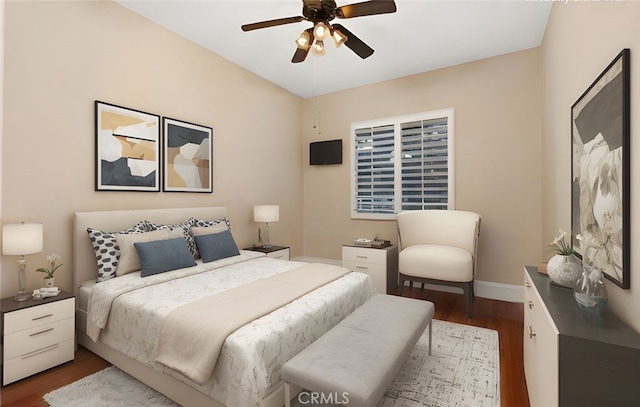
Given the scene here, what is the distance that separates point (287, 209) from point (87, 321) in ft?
10.1

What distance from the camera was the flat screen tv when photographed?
495cm

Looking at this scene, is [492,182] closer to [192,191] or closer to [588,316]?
[588,316]

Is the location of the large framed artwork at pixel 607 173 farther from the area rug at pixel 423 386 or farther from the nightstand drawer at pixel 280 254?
the nightstand drawer at pixel 280 254

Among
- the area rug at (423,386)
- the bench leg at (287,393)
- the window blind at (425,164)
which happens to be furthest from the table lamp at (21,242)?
the window blind at (425,164)

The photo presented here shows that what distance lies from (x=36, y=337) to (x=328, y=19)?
3.15 meters

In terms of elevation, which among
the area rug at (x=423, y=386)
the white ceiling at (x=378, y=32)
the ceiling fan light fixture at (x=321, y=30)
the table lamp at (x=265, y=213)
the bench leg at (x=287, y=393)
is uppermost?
the white ceiling at (x=378, y=32)

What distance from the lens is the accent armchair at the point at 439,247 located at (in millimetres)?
3254

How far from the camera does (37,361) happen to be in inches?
84.1

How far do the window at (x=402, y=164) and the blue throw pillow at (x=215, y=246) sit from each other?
7.07ft

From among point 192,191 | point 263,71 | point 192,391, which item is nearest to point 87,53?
point 192,191

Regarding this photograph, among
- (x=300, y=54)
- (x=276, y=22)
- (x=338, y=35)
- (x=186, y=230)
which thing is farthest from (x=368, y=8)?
(x=186, y=230)

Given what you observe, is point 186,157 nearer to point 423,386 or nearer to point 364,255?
point 364,255

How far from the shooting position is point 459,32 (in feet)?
10.7

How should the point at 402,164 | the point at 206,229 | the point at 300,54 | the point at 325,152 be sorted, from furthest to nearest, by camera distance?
the point at 325,152
the point at 402,164
the point at 206,229
the point at 300,54
